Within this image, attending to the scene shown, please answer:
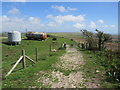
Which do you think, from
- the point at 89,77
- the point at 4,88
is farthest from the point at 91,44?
the point at 4,88

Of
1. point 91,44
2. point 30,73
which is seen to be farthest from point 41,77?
point 91,44

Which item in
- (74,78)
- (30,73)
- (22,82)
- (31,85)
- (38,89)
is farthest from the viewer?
(30,73)

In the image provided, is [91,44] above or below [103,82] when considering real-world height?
above

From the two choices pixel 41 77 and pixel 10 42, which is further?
pixel 10 42

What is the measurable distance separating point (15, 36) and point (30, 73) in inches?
1008

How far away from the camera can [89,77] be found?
815 centimetres

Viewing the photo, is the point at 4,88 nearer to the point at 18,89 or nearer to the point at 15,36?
the point at 18,89

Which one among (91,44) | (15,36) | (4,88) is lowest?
(4,88)

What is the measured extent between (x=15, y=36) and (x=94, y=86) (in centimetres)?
3000

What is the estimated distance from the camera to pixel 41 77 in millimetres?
8375

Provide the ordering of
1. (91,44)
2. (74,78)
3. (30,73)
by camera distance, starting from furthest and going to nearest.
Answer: (91,44) → (30,73) → (74,78)

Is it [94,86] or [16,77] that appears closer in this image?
[94,86]

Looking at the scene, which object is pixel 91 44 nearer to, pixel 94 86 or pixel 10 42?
pixel 94 86

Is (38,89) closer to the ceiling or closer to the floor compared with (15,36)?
closer to the floor
